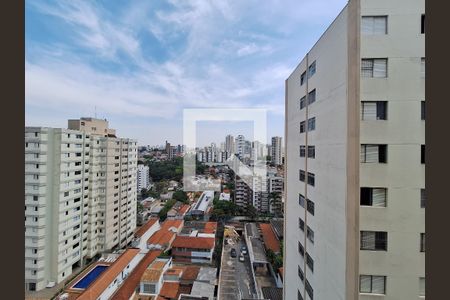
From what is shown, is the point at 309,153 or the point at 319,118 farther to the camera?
the point at 309,153

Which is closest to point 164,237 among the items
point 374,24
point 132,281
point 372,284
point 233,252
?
point 132,281

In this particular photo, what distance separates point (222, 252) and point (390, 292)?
22.8 feet

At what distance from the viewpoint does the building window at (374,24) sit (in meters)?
2.02

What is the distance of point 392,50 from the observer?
Result: 2.01 meters

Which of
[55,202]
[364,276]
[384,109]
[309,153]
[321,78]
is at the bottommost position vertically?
[55,202]

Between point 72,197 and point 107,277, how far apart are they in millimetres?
2966

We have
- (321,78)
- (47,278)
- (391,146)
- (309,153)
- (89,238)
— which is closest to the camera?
(391,146)

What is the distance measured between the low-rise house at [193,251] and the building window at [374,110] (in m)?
7.44

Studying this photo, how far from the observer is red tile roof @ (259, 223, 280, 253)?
8133 millimetres

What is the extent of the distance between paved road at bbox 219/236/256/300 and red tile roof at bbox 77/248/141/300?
3.03 metres

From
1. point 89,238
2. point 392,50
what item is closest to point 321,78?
point 392,50

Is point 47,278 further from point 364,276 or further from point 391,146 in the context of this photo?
point 391,146

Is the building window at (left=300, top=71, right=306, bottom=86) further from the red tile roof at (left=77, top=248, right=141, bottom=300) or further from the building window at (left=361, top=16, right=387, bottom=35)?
the red tile roof at (left=77, top=248, right=141, bottom=300)

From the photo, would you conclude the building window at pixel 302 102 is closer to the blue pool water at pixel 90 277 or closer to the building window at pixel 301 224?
the building window at pixel 301 224
